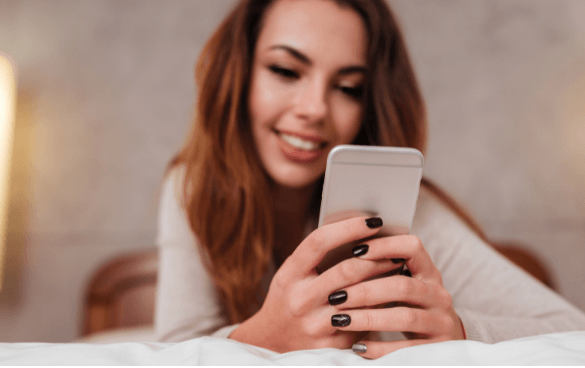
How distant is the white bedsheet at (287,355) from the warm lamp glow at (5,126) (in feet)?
3.97

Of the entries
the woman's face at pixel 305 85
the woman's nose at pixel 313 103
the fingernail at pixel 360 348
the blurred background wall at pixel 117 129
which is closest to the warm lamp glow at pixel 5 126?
the blurred background wall at pixel 117 129

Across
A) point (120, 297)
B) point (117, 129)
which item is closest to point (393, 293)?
point (120, 297)

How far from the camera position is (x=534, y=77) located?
59.4 inches

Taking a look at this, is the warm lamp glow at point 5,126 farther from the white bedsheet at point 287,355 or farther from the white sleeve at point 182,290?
the white bedsheet at point 287,355

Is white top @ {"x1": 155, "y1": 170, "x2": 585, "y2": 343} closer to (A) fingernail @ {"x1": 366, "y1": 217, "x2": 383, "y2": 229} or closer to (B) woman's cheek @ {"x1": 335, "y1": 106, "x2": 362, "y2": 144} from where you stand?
(B) woman's cheek @ {"x1": 335, "y1": 106, "x2": 362, "y2": 144}

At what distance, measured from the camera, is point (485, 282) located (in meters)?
0.65

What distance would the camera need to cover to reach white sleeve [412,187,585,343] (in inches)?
23.1

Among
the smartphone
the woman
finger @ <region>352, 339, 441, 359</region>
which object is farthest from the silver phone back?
the woman

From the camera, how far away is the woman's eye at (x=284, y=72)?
0.68 meters

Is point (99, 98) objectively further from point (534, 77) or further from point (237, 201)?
point (534, 77)

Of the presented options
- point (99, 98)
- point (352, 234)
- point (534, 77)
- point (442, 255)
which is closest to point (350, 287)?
point (352, 234)

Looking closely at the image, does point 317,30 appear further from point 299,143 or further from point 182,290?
point 182,290

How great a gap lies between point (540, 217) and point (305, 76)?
1.33 m

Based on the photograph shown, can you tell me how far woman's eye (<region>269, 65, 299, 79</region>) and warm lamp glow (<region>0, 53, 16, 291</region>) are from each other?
42.9 inches
